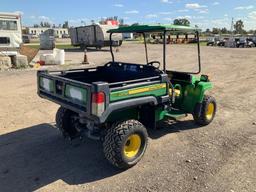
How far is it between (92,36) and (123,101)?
→ 1153 inches

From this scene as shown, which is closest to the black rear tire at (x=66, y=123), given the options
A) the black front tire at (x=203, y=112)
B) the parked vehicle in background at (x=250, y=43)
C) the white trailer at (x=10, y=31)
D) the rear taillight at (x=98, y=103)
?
the rear taillight at (x=98, y=103)

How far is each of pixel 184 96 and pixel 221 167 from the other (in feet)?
6.27

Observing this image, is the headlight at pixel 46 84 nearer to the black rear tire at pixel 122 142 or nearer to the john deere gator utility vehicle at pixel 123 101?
the john deere gator utility vehicle at pixel 123 101

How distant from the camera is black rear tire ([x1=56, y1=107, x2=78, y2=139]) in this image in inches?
214

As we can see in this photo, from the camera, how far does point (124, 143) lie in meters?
4.30

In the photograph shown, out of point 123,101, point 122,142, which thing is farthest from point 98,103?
point 122,142

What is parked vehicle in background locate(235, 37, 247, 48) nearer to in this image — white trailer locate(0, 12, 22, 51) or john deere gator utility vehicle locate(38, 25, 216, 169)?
white trailer locate(0, 12, 22, 51)

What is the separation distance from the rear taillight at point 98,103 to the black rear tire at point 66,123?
5.28 feet

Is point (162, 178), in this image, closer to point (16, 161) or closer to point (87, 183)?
point (87, 183)

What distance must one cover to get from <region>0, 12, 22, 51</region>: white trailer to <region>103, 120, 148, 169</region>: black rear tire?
14483 millimetres

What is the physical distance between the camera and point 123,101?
4.24 m

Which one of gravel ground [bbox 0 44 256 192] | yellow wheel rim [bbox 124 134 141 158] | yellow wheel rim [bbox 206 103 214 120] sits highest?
yellow wheel rim [bbox 206 103 214 120]

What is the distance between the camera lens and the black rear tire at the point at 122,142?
424 centimetres

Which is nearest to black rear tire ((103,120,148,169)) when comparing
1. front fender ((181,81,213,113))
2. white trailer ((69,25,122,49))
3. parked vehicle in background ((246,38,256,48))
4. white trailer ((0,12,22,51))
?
front fender ((181,81,213,113))
